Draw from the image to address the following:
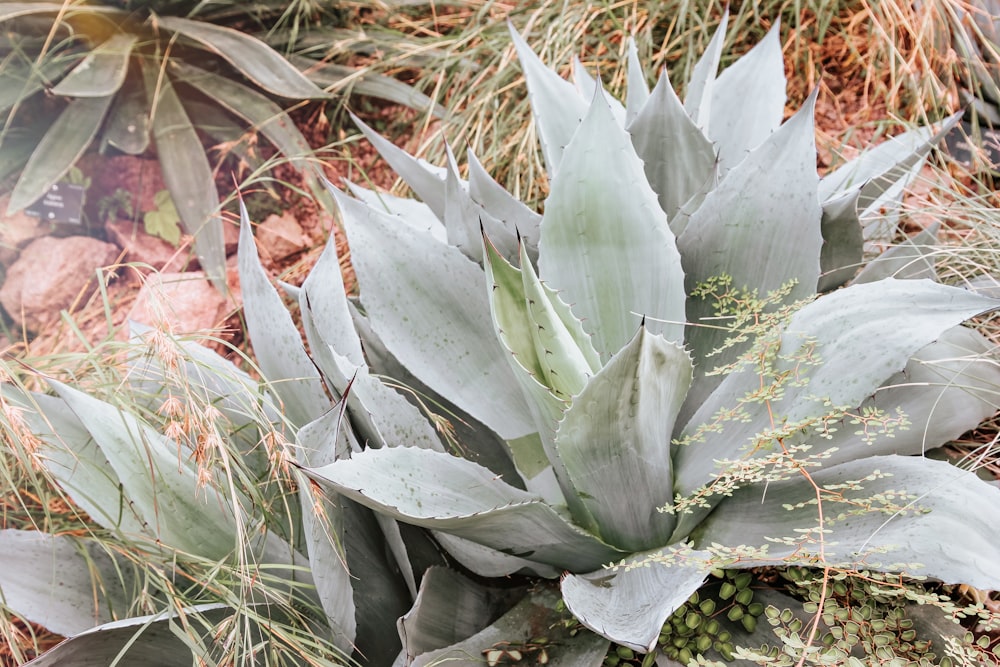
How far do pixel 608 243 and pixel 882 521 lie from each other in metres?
0.41

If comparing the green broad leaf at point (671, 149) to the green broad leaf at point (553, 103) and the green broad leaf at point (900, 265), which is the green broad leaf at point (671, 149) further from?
the green broad leaf at point (900, 265)

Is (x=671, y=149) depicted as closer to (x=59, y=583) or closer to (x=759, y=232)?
(x=759, y=232)

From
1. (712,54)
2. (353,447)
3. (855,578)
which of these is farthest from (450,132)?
(855,578)

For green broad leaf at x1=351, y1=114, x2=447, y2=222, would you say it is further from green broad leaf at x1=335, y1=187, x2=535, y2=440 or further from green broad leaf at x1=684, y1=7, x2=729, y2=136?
green broad leaf at x1=684, y1=7, x2=729, y2=136

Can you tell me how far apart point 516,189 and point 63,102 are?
4.29 feet

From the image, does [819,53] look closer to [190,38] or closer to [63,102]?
[190,38]

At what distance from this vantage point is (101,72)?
2.17 m

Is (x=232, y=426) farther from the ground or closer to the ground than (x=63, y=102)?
closer to the ground

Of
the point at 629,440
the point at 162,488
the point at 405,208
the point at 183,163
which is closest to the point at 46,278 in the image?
the point at 183,163

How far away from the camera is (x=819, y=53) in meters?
2.04

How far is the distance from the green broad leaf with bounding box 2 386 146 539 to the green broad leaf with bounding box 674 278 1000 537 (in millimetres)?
651

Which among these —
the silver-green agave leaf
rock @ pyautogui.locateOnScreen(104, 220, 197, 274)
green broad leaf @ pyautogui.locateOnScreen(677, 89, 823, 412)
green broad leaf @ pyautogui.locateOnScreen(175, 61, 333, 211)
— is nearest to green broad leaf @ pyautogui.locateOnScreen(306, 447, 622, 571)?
the silver-green agave leaf

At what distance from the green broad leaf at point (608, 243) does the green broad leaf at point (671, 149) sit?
16 cm

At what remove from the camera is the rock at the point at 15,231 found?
209cm
